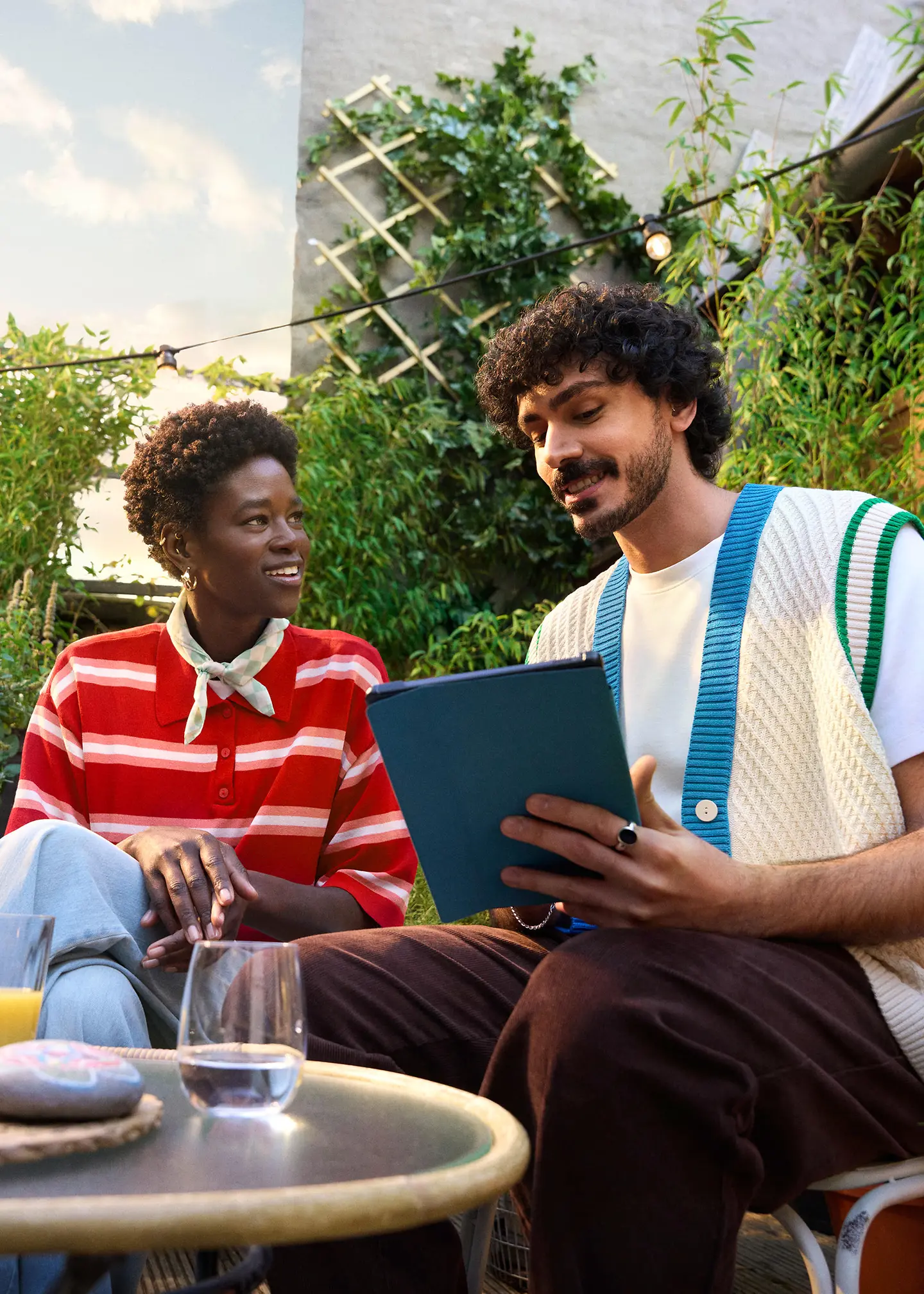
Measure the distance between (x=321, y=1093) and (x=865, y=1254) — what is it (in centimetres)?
60

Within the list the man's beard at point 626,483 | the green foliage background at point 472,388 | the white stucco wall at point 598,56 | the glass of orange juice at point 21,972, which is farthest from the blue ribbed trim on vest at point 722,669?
the white stucco wall at point 598,56

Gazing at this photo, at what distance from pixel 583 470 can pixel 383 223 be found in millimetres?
4072

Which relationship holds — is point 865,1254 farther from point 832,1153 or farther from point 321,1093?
point 321,1093

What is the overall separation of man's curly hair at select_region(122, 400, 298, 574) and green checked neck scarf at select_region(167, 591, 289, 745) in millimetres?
247

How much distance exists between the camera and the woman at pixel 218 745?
5.39 ft

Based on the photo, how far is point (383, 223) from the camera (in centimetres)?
547

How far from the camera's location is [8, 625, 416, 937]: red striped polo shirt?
6.34 feet

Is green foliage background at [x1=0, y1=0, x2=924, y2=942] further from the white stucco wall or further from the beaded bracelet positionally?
the beaded bracelet

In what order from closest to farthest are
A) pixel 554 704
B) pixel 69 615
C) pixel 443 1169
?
pixel 443 1169 < pixel 554 704 < pixel 69 615

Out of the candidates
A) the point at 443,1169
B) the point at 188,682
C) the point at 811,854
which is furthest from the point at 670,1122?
the point at 188,682

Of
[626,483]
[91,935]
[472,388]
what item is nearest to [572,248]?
[472,388]

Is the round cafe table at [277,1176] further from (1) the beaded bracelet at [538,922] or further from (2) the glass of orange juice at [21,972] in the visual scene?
(1) the beaded bracelet at [538,922]

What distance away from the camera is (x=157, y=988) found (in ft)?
5.23

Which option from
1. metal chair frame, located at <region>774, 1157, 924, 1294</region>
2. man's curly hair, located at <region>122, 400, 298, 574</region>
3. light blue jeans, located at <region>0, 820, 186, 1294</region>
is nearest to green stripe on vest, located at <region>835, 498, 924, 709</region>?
metal chair frame, located at <region>774, 1157, 924, 1294</region>
